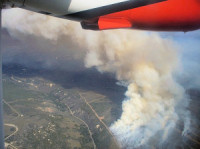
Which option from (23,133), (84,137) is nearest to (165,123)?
(84,137)

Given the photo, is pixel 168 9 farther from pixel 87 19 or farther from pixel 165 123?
pixel 165 123

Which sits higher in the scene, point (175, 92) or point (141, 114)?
point (175, 92)

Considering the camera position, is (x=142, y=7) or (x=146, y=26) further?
(x=146, y=26)

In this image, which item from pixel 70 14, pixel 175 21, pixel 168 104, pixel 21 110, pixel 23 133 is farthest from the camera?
pixel 168 104

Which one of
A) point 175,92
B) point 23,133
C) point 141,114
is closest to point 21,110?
point 23,133

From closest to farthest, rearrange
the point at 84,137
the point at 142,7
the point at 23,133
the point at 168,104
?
the point at 142,7 < the point at 23,133 < the point at 84,137 < the point at 168,104

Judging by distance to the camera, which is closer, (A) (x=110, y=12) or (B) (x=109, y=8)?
(B) (x=109, y=8)

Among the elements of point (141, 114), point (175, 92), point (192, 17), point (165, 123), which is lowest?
point (165, 123)

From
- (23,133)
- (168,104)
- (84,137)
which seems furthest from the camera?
(168,104)

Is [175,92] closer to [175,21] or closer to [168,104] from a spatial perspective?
[168,104]
